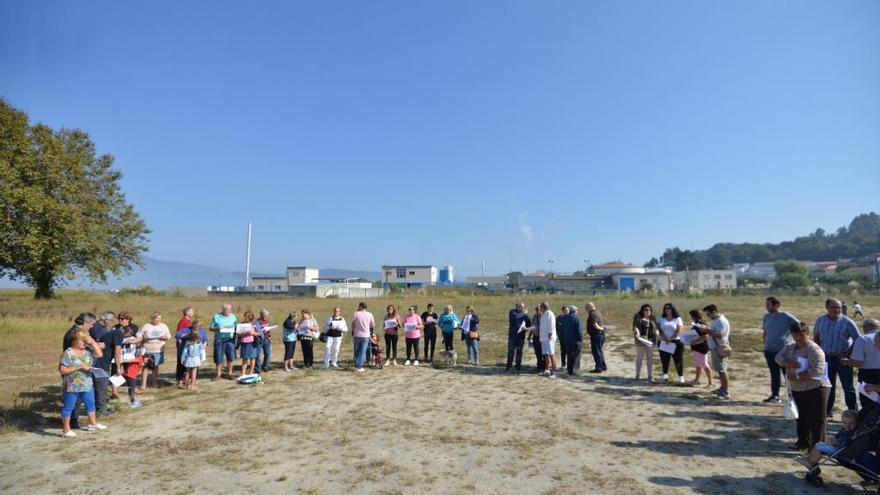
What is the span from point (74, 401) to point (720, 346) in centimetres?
1158

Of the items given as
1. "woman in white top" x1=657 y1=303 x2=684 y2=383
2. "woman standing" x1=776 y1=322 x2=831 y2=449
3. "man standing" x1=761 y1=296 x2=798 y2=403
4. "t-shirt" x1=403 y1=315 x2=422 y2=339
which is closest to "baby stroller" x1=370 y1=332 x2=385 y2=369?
"t-shirt" x1=403 y1=315 x2=422 y2=339

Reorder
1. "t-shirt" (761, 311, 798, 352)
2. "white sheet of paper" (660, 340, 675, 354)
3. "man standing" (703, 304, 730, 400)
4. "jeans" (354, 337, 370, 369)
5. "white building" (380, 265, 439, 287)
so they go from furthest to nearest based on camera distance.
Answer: "white building" (380, 265, 439, 287), "jeans" (354, 337, 370, 369), "white sheet of paper" (660, 340, 675, 354), "man standing" (703, 304, 730, 400), "t-shirt" (761, 311, 798, 352)

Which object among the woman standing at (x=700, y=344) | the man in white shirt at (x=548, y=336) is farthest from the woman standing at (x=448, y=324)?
the woman standing at (x=700, y=344)

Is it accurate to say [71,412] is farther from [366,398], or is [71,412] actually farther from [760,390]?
[760,390]

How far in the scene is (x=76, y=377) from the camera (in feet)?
23.1

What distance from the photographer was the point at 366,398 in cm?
937

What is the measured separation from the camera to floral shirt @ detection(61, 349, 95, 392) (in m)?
6.98

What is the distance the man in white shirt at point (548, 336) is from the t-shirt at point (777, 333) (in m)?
4.41

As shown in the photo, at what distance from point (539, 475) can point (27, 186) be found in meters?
31.4

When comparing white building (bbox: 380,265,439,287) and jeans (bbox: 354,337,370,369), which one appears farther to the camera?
white building (bbox: 380,265,439,287)

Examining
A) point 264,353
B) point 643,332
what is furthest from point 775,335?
Answer: point 264,353

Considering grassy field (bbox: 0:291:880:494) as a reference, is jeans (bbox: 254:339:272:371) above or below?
above

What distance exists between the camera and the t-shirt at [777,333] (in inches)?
325

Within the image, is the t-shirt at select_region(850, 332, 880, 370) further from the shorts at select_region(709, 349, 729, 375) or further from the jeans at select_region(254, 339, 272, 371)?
the jeans at select_region(254, 339, 272, 371)
